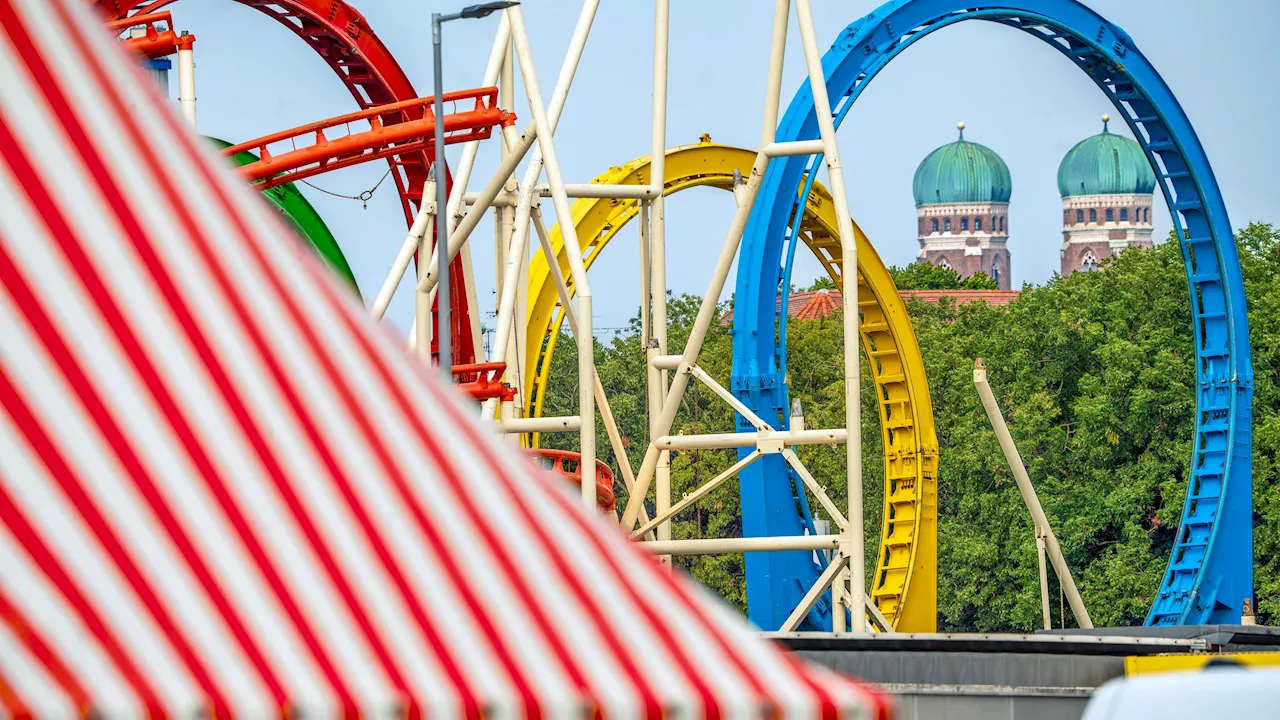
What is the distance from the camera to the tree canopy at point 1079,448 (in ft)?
134

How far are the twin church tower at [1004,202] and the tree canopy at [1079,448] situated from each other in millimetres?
118068

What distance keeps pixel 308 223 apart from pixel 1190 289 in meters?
12.8

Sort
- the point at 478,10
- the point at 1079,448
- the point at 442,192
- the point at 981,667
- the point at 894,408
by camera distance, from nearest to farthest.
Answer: the point at 981,667
the point at 442,192
the point at 478,10
the point at 894,408
the point at 1079,448

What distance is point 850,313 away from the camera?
17281 mm

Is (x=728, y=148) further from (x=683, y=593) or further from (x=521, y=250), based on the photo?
(x=683, y=593)

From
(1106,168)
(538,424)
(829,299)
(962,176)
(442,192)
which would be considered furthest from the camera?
(962,176)

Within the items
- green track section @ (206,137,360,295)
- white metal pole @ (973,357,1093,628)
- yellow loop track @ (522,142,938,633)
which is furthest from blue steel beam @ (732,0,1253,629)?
green track section @ (206,137,360,295)

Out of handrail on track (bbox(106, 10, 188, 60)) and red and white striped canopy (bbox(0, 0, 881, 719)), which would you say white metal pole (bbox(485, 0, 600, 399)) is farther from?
red and white striped canopy (bbox(0, 0, 881, 719))

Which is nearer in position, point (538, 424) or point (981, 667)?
point (981, 667)

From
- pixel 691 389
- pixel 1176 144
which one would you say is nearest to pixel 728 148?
pixel 1176 144

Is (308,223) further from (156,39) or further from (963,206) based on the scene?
(963,206)

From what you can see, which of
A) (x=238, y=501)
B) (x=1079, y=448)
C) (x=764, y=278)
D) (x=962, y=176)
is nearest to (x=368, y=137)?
(x=764, y=278)

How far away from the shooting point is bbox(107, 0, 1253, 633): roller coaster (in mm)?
17406

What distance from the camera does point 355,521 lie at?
16.4 ft
